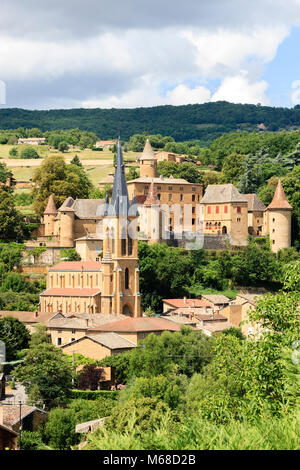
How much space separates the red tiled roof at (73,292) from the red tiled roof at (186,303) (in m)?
5.86

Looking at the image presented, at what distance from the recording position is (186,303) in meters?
60.3

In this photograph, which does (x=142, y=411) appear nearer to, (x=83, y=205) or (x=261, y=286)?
(x=261, y=286)

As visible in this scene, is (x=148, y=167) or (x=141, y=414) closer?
(x=141, y=414)

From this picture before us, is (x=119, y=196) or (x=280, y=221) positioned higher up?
(x=119, y=196)

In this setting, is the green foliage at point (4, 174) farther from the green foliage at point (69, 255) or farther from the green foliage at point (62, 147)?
the green foliage at point (62, 147)

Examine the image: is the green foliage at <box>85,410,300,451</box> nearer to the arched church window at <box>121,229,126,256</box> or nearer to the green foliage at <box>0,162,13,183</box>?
the arched church window at <box>121,229,126,256</box>

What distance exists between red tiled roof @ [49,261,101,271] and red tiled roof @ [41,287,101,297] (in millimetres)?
1592

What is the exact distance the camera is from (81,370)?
45.0m

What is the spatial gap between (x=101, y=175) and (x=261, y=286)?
4544 centimetres

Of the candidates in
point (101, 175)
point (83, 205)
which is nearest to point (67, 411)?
point (83, 205)

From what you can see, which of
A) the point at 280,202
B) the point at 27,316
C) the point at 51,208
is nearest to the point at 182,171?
the point at 280,202

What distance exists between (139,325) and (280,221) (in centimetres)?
2327

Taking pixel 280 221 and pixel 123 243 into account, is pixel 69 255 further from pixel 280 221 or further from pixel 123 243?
pixel 280 221

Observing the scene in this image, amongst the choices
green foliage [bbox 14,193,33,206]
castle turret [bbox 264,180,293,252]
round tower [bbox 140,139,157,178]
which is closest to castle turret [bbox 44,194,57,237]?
green foliage [bbox 14,193,33,206]
